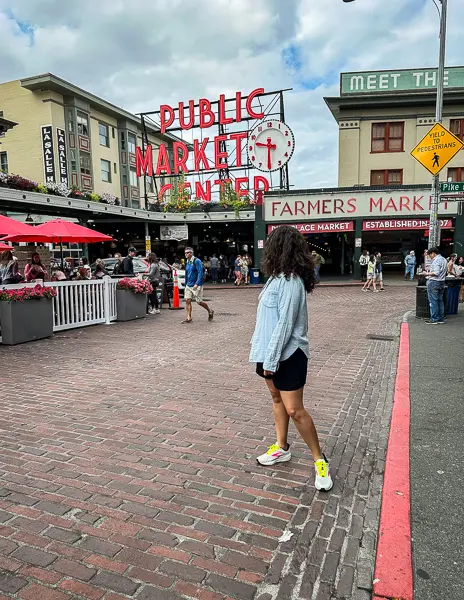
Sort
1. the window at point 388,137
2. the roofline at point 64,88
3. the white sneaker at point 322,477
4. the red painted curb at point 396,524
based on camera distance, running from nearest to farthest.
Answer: the red painted curb at point 396,524 < the white sneaker at point 322,477 < the window at point 388,137 < the roofline at point 64,88

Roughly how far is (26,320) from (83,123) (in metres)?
28.8

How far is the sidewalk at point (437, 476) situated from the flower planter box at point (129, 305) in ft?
23.8

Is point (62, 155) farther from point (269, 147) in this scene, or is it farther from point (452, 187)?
point (452, 187)

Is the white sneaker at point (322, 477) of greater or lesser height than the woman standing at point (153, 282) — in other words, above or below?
below

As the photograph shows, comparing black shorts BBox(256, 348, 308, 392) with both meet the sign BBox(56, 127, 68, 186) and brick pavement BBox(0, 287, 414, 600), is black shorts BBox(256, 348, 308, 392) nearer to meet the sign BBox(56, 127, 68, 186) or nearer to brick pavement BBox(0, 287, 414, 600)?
brick pavement BBox(0, 287, 414, 600)

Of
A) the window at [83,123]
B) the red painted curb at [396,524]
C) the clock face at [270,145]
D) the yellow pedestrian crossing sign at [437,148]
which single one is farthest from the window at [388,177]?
the red painted curb at [396,524]

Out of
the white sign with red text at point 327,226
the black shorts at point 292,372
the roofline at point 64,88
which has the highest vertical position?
the roofline at point 64,88

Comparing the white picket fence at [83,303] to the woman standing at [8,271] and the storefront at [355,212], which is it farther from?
the storefront at [355,212]

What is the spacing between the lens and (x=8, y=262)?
10703 millimetres

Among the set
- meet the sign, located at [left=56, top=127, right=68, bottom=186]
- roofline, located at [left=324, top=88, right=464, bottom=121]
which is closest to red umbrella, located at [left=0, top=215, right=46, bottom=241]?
roofline, located at [left=324, top=88, right=464, bottom=121]

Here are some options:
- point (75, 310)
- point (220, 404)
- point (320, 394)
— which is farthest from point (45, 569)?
point (75, 310)

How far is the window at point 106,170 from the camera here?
3528cm

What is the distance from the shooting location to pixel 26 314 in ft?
27.6

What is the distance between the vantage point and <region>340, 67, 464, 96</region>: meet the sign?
2632cm
